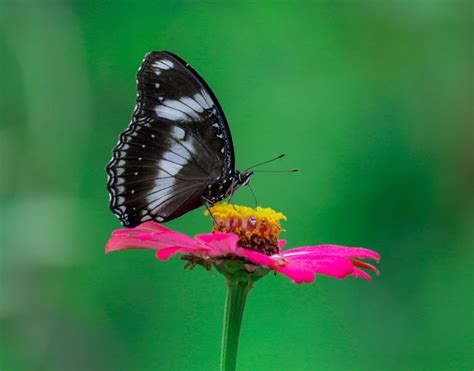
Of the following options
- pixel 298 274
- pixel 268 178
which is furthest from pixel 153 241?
pixel 268 178

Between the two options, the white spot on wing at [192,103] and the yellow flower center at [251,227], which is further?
the white spot on wing at [192,103]

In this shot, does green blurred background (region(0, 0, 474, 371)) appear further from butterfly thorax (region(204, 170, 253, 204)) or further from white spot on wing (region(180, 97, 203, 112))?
white spot on wing (region(180, 97, 203, 112))

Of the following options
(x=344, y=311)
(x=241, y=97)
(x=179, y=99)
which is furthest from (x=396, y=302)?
(x=179, y=99)

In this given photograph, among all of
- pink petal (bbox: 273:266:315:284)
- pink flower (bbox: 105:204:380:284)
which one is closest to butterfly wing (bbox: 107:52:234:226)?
pink flower (bbox: 105:204:380:284)

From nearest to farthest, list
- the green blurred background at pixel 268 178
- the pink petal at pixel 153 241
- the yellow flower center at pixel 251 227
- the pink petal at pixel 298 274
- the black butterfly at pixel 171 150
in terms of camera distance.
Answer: the pink petal at pixel 298 274 → the pink petal at pixel 153 241 → the yellow flower center at pixel 251 227 → the black butterfly at pixel 171 150 → the green blurred background at pixel 268 178

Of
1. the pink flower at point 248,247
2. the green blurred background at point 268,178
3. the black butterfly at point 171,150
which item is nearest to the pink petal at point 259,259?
the pink flower at point 248,247

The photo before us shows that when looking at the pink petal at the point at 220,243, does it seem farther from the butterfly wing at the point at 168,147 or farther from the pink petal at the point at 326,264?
the butterfly wing at the point at 168,147
